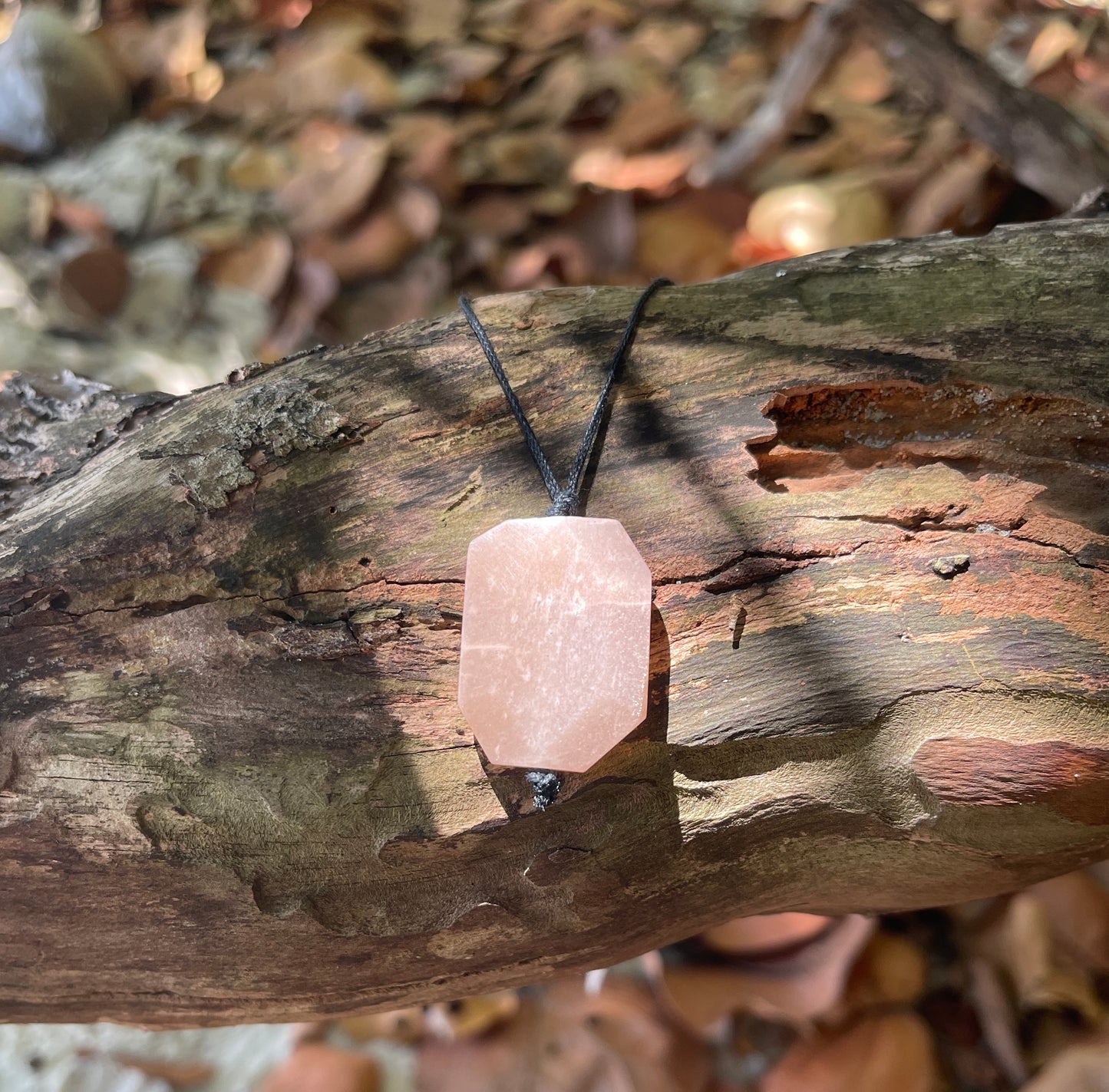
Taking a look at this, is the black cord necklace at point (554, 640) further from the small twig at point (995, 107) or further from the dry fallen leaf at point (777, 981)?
the small twig at point (995, 107)

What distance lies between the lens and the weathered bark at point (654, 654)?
2.29 ft

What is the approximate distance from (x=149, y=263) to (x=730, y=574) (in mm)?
1975

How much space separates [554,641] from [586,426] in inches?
7.5

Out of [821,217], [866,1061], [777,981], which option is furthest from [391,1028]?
[821,217]

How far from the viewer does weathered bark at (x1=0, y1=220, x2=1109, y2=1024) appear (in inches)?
27.5

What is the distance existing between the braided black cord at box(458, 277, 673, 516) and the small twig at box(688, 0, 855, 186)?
55.4 inches

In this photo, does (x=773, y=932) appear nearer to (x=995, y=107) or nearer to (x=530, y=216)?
(x=995, y=107)

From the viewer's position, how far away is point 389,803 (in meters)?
0.72

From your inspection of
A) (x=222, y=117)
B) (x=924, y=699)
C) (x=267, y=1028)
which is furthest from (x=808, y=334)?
(x=222, y=117)

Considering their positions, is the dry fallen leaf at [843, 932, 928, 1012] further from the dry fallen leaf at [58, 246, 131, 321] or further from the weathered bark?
the dry fallen leaf at [58, 246, 131, 321]

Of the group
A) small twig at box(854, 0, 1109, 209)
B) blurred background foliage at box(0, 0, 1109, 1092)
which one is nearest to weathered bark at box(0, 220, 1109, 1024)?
blurred background foliage at box(0, 0, 1109, 1092)

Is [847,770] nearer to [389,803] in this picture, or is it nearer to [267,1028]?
[389,803]

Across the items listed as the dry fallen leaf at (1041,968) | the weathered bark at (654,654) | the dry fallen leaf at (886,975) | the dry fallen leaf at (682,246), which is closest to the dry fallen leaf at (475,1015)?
the dry fallen leaf at (886,975)

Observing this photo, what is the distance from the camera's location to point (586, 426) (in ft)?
2.56
